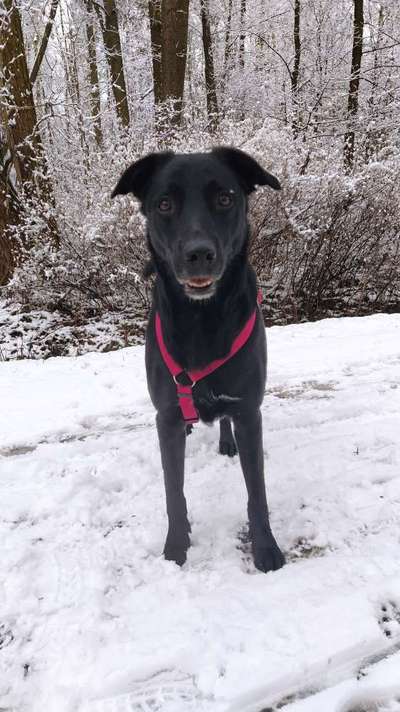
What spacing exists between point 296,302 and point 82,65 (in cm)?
1021

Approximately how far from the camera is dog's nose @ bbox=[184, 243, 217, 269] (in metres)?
1.66

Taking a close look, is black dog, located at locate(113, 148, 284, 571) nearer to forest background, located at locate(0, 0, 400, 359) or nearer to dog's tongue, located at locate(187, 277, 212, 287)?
dog's tongue, located at locate(187, 277, 212, 287)

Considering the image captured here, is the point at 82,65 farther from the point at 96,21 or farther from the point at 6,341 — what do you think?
the point at 6,341

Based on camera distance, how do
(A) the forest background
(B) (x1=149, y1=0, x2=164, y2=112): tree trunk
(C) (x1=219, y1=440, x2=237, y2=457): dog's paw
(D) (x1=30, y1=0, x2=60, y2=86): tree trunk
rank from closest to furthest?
1. (C) (x1=219, y1=440, x2=237, y2=457): dog's paw
2. (A) the forest background
3. (D) (x1=30, y1=0, x2=60, y2=86): tree trunk
4. (B) (x1=149, y1=0, x2=164, y2=112): tree trunk

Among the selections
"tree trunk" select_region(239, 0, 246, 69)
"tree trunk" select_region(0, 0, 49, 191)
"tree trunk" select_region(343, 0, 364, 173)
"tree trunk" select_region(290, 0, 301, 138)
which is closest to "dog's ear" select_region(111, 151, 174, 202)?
"tree trunk" select_region(0, 0, 49, 191)

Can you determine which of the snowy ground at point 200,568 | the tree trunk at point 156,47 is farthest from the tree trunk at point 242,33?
the snowy ground at point 200,568

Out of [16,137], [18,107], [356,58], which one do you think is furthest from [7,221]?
[356,58]

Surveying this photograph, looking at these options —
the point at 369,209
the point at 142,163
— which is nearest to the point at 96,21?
the point at 369,209

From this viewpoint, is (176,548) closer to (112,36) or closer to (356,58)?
(356,58)

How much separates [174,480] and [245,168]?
138 centimetres

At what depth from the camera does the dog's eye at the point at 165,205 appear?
1.87 m

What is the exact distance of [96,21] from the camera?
427 inches

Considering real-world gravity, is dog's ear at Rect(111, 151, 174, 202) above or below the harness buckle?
above

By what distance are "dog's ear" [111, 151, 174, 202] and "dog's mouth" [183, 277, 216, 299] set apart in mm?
536
